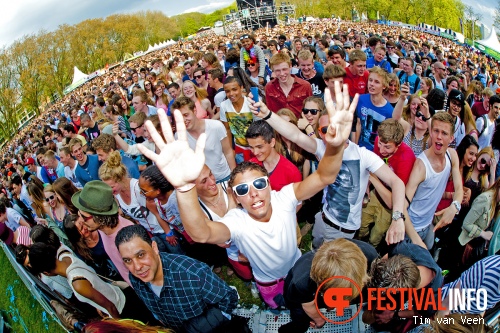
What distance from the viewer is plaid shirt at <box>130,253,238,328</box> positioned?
91.4 inches

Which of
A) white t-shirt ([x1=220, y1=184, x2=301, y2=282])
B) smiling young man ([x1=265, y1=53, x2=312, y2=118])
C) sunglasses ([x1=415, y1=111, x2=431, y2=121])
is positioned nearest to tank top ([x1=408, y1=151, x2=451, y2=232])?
sunglasses ([x1=415, y1=111, x2=431, y2=121])

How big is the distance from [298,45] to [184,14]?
137 metres

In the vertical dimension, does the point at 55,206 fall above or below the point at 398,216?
below

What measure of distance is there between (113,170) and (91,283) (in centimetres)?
128

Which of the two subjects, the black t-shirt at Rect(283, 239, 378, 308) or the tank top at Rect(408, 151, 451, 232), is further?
the tank top at Rect(408, 151, 451, 232)

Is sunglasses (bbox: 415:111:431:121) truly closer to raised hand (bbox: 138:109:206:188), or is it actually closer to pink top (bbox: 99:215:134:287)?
raised hand (bbox: 138:109:206:188)

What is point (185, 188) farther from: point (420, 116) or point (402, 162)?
point (420, 116)

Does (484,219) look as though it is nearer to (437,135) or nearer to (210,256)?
(437,135)

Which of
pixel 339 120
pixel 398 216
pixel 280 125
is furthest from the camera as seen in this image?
pixel 280 125

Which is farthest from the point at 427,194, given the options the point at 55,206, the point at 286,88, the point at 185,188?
the point at 55,206

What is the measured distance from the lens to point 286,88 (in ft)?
16.3

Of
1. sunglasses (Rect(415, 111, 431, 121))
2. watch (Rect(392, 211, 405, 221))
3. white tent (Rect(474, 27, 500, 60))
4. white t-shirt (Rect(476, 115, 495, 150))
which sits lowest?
white tent (Rect(474, 27, 500, 60))

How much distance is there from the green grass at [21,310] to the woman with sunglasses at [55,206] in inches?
42.8

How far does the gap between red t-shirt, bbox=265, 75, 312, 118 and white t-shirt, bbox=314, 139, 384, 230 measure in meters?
1.92
